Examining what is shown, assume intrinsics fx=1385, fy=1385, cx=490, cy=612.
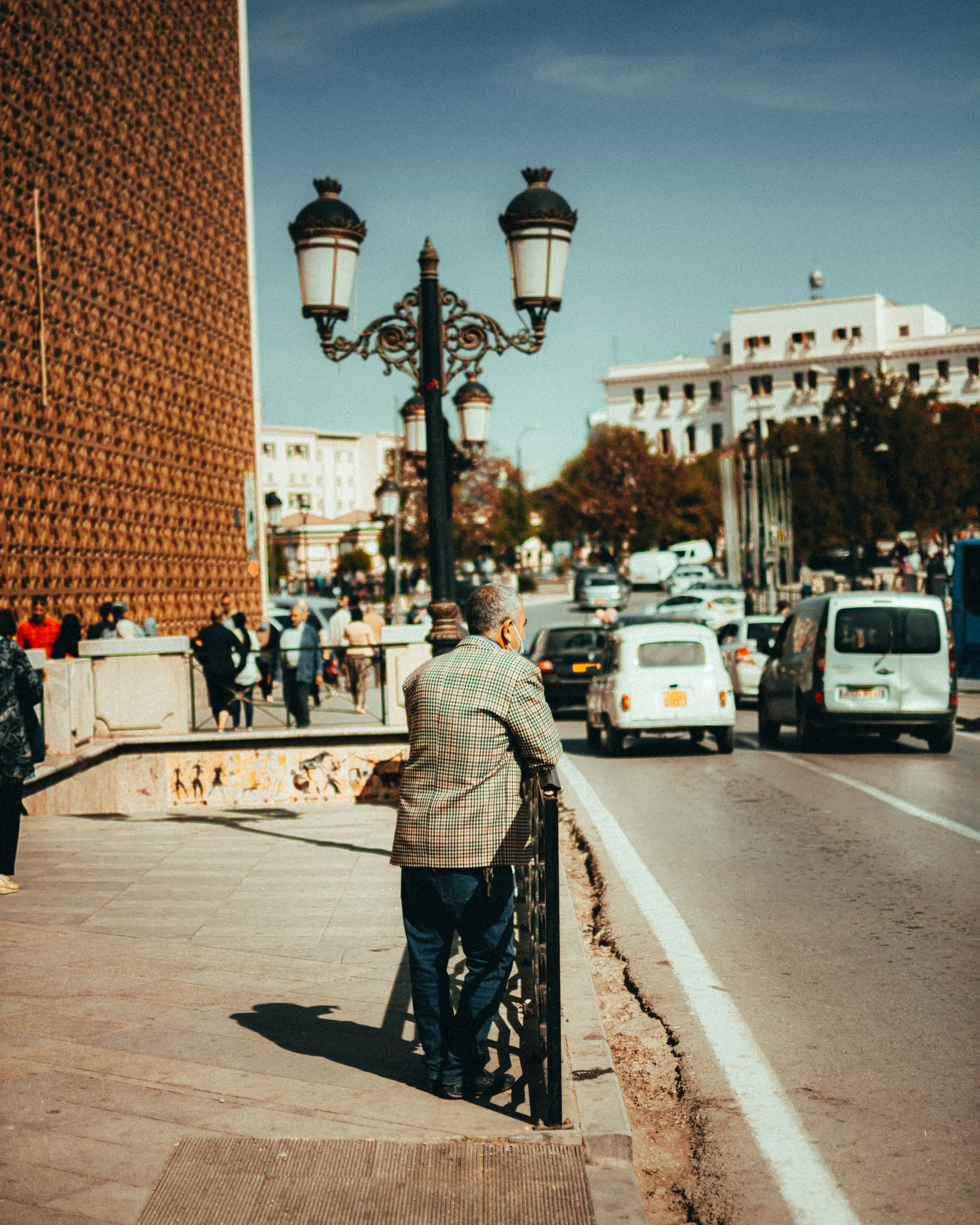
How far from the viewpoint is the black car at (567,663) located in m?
22.0

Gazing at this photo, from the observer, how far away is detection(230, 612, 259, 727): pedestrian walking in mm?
13539

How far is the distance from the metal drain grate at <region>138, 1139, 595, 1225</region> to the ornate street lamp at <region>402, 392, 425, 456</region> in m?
11.8

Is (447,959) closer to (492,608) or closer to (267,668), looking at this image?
(492,608)

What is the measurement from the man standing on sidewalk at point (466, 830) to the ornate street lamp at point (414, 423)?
11.0m

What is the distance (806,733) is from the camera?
53.9 feet

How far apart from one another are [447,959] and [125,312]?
63.0ft

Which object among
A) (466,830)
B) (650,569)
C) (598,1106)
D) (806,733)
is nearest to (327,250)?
(466,830)

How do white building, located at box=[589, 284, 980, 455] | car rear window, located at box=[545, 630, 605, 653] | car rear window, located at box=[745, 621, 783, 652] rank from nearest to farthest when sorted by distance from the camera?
car rear window, located at box=[545, 630, 605, 653] → car rear window, located at box=[745, 621, 783, 652] → white building, located at box=[589, 284, 980, 455]

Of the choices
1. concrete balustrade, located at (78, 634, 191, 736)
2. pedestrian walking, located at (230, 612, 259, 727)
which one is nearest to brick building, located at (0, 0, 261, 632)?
pedestrian walking, located at (230, 612, 259, 727)

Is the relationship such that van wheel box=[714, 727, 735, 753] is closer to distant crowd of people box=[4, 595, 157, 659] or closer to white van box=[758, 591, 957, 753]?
white van box=[758, 591, 957, 753]

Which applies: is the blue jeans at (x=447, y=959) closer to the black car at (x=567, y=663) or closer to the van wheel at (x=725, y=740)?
the van wheel at (x=725, y=740)

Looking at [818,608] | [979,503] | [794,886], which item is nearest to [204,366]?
[818,608]

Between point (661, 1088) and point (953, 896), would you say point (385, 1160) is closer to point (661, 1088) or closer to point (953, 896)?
point (661, 1088)

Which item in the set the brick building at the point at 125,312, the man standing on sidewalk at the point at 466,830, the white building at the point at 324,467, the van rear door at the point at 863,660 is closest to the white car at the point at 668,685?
the van rear door at the point at 863,660
